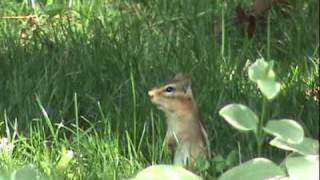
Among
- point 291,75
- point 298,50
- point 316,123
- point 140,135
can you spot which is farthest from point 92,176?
point 298,50

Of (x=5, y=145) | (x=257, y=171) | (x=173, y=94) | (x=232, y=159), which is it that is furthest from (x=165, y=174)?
(x=5, y=145)

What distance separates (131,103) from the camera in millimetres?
3740

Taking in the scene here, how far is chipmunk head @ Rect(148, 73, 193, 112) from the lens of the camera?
3084 mm

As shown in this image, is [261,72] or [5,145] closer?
[261,72]

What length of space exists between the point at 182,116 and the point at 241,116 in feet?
5.66

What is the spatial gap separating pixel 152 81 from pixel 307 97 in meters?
0.64

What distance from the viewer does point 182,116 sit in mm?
3105

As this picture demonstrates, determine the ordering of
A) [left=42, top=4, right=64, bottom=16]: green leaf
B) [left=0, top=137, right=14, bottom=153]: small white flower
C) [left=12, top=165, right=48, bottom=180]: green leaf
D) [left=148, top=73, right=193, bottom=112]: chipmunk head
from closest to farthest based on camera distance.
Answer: [left=12, top=165, right=48, bottom=180]: green leaf, [left=148, top=73, right=193, bottom=112]: chipmunk head, [left=0, top=137, right=14, bottom=153]: small white flower, [left=42, top=4, right=64, bottom=16]: green leaf

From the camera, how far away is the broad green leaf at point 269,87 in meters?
1.32

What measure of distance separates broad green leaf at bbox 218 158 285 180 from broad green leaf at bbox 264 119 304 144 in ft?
0.28

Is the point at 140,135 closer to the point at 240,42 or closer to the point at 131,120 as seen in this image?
the point at 131,120

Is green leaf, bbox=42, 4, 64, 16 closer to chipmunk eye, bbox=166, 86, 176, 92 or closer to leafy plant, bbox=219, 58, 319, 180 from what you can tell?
chipmunk eye, bbox=166, 86, 176, 92

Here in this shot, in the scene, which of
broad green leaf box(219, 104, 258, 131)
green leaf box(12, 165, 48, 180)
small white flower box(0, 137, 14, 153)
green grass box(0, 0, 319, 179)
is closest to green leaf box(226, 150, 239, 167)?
green grass box(0, 0, 319, 179)

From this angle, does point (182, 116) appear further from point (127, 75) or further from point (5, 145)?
point (127, 75)
